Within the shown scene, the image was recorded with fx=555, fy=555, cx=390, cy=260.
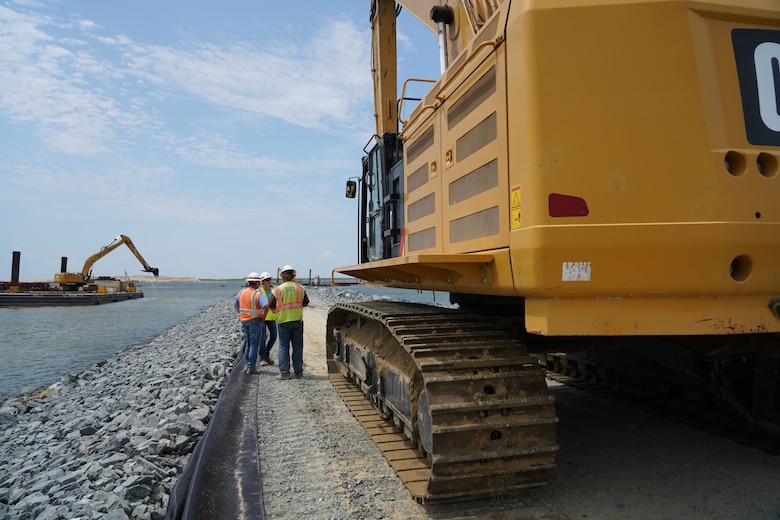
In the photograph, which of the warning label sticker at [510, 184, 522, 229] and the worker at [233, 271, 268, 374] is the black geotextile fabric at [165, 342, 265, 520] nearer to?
the warning label sticker at [510, 184, 522, 229]

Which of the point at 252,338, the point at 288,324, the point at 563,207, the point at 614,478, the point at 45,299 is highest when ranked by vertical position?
the point at 563,207

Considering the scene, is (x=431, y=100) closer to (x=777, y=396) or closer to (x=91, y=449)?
(x=777, y=396)

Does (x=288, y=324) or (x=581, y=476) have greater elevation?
(x=288, y=324)

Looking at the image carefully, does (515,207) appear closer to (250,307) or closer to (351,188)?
(351,188)

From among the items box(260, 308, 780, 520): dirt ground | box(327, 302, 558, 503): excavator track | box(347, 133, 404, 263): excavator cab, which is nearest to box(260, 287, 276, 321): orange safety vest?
box(347, 133, 404, 263): excavator cab

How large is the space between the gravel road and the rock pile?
88cm

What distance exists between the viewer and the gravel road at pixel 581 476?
3645 millimetres

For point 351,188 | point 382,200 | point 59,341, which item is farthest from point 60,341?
point 382,200

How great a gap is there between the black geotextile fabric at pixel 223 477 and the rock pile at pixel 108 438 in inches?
10.3

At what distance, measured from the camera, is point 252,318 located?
366 inches

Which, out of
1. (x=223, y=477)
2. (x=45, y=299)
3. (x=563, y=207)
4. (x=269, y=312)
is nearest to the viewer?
(x=563, y=207)

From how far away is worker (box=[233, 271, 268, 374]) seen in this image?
906cm

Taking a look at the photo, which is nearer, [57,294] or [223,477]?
[223,477]

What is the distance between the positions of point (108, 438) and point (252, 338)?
10.0 feet
